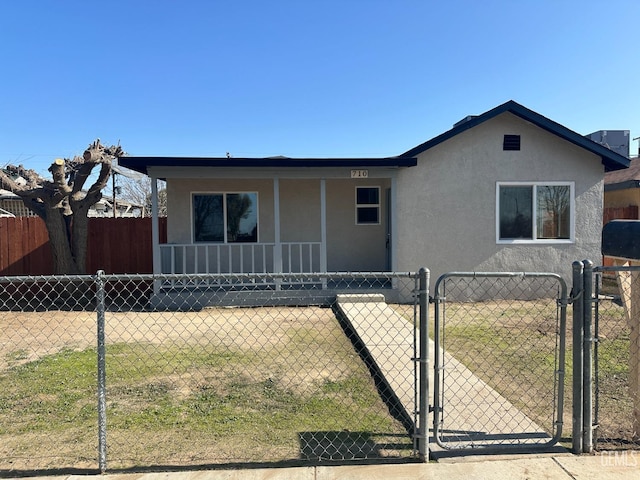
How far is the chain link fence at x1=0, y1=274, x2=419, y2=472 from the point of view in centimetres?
331

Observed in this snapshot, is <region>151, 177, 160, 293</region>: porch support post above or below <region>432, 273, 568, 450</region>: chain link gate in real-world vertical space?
above

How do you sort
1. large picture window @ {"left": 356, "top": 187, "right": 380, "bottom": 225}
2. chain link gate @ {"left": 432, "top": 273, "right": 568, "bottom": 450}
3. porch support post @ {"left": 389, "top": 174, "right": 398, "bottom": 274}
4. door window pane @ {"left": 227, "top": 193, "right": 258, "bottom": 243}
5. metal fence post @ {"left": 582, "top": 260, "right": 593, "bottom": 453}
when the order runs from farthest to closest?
large picture window @ {"left": 356, "top": 187, "right": 380, "bottom": 225}
door window pane @ {"left": 227, "top": 193, "right": 258, "bottom": 243}
porch support post @ {"left": 389, "top": 174, "right": 398, "bottom": 274}
chain link gate @ {"left": 432, "top": 273, "right": 568, "bottom": 450}
metal fence post @ {"left": 582, "top": 260, "right": 593, "bottom": 453}

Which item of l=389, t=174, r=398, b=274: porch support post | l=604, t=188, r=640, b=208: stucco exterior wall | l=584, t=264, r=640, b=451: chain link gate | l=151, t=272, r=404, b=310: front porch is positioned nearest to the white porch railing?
l=151, t=272, r=404, b=310: front porch

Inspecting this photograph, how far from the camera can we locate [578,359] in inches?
127

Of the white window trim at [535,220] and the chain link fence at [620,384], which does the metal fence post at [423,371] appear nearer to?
the chain link fence at [620,384]

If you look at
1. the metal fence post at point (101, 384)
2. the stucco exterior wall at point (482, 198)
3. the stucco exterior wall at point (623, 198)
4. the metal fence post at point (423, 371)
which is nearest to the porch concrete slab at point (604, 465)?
the metal fence post at point (423, 371)

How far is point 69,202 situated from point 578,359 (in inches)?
437

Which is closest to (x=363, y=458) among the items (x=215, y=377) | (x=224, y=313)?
(x=215, y=377)

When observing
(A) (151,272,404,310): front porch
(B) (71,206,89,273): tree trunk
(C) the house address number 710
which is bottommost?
(A) (151,272,404,310): front porch

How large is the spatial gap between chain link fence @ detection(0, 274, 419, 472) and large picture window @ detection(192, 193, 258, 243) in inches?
118

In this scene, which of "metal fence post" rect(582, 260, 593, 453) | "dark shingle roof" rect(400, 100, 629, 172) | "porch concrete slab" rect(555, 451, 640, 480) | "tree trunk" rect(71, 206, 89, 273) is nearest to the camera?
"porch concrete slab" rect(555, 451, 640, 480)

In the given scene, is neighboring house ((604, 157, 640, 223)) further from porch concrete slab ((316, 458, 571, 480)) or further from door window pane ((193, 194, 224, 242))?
porch concrete slab ((316, 458, 571, 480))

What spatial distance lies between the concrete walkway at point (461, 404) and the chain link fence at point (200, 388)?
0.18 feet

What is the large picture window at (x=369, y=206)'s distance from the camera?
480 inches
